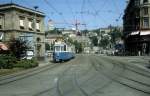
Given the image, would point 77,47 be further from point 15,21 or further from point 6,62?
point 6,62


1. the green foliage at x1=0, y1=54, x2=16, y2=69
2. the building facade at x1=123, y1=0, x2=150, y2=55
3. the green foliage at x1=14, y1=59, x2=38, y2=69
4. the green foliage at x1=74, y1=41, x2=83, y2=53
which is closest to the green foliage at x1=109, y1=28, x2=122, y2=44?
the green foliage at x1=74, y1=41, x2=83, y2=53

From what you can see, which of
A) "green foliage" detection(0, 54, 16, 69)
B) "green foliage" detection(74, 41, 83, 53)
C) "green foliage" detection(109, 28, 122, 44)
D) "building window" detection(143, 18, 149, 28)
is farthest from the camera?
"green foliage" detection(74, 41, 83, 53)

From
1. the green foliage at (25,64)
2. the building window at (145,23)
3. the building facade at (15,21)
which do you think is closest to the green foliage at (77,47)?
the building window at (145,23)

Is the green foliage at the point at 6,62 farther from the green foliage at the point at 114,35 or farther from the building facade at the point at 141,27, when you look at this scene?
the green foliage at the point at 114,35

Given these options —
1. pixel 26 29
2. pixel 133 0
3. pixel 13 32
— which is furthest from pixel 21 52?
pixel 133 0

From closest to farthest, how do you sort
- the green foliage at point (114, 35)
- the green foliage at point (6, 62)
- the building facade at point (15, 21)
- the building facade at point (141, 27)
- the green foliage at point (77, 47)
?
the green foliage at point (6, 62), the building facade at point (15, 21), the building facade at point (141, 27), the green foliage at point (114, 35), the green foliage at point (77, 47)

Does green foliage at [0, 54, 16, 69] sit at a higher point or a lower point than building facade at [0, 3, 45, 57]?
lower

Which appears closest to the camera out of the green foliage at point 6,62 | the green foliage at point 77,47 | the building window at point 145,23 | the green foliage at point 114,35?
the green foliage at point 6,62

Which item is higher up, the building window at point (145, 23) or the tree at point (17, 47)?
the building window at point (145, 23)

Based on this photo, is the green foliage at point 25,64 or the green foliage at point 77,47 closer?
the green foliage at point 25,64

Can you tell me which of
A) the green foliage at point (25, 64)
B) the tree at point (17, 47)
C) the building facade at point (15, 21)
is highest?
the building facade at point (15, 21)

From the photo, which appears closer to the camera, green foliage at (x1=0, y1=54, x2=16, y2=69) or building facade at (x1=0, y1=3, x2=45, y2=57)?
green foliage at (x1=0, y1=54, x2=16, y2=69)

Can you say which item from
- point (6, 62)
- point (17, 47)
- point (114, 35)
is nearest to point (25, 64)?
point (6, 62)

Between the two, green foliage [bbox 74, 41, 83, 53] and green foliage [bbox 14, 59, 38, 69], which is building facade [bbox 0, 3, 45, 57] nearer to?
green foliage [bbox 14, 59, 38, 69]
